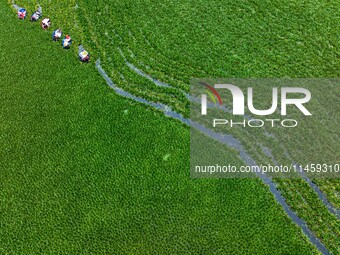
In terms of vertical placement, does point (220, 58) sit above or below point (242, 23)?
below

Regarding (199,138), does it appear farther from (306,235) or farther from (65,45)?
(65,45)

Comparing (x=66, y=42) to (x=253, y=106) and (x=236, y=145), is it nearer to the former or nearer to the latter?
(x=253, y=106)

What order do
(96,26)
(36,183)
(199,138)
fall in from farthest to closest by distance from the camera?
(96,26), (199,138), (36,183)

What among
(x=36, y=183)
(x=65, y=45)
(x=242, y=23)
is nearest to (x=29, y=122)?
(x=36, y=183)

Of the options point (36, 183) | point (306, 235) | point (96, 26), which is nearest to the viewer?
point (306, 235)

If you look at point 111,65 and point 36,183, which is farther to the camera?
point 111,65

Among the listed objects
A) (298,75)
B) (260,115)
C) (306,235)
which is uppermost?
(298,75)

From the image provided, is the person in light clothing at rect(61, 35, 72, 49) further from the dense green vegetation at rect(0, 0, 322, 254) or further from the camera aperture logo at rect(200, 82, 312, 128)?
the camera aperture logo at rect(200, 82, 312, 128)
